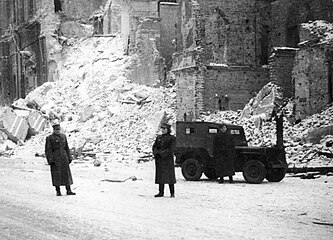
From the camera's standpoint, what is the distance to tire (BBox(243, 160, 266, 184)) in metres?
17.1

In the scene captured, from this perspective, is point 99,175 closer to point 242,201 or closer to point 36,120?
point 242,201

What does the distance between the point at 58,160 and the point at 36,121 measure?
954 inches

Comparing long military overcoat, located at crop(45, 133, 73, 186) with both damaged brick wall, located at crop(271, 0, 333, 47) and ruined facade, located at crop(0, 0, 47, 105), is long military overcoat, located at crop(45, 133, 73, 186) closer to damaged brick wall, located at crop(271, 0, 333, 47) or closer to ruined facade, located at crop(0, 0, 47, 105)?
damaged brick wall, located at crop(271, 0, 333, 47)

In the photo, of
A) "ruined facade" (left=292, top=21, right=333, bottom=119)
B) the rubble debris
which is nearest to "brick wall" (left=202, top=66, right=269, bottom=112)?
the rubble debris

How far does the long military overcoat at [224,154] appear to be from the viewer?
55.1ft

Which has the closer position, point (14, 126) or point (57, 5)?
point (14, 126)

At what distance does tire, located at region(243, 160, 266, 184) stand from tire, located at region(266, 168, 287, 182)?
56cm

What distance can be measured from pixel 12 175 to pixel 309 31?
43.9ft

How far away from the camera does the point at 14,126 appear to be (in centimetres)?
3697

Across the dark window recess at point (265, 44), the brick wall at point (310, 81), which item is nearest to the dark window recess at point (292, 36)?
the dark window recess at point (265, 44)

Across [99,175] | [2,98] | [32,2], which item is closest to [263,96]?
[99,175]

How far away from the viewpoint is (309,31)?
1019 inches

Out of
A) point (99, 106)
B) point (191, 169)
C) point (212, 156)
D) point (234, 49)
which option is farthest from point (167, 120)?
point (212, 156)

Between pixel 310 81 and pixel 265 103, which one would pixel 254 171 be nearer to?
pixel 310 81
